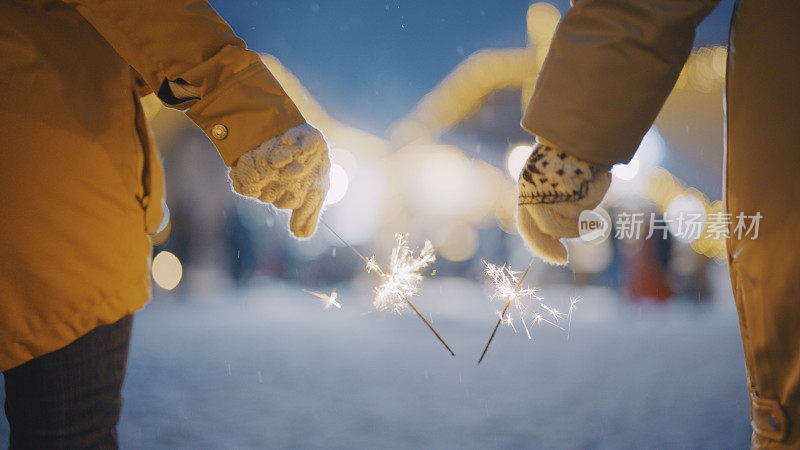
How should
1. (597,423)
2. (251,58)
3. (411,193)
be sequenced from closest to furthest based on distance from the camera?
(251,58) → (597,423) → (411,193)

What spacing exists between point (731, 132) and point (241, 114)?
2.59 feet

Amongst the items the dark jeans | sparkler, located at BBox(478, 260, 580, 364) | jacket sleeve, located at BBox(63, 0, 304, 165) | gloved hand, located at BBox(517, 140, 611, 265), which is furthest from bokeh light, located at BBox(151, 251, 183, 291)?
gloved hand, located at BBox(517, 140, 611, 265)

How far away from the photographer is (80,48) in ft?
2.24

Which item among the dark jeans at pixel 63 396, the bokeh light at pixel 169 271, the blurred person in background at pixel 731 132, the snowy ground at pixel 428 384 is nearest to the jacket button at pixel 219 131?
the dark jeans at pixel 63 396

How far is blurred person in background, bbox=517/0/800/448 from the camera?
1.90 ft

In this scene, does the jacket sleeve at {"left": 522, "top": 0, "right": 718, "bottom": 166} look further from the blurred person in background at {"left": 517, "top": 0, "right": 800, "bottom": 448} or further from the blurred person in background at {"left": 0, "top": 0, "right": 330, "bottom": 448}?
the blurred person in background at {"left": 0, "top": 0, "right": 330, "bottom": 448}

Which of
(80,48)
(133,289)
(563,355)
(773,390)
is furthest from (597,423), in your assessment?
(80,48)

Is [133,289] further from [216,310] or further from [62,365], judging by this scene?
[216,310]

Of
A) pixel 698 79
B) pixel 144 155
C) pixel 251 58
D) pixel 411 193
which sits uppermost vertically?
pixel 698 79

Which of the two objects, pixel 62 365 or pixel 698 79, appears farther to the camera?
pixel 698 79

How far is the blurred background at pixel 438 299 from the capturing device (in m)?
1.71

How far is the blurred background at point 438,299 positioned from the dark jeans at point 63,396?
0.93 meters

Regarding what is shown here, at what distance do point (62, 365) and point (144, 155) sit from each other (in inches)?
15.0

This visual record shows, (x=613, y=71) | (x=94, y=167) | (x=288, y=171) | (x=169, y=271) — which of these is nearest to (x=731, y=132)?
(x=613, y=71)
